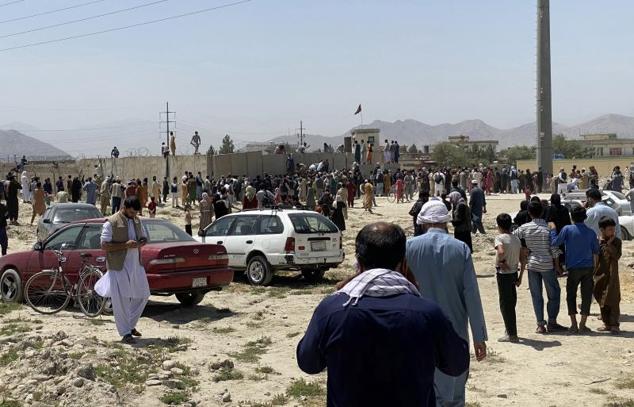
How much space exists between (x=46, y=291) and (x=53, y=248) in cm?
74

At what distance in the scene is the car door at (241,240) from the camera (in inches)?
666

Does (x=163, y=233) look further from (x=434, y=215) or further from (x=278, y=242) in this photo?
(x=434, y=215)

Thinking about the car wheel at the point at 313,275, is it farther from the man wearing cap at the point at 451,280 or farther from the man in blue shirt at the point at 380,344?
the man in blue shirt at the point at 380,344

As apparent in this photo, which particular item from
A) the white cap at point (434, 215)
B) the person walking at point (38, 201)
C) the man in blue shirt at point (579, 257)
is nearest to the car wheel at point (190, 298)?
the man in blue shirt at point (579, 257)

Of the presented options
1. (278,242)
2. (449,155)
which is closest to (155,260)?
(278,242)

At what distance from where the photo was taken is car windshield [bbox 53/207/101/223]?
2217 centimetres

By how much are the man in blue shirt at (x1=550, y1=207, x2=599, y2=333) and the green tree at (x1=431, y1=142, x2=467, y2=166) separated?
3313 inches

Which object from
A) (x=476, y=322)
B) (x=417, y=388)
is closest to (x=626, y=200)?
(x=476, y=322)

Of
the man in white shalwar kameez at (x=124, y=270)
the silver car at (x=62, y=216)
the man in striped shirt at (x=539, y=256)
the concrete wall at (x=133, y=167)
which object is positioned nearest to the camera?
the man in white shalwar kameez at (x=124, y=270)

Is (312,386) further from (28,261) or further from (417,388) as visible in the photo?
(28,261)

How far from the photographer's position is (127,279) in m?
10.6

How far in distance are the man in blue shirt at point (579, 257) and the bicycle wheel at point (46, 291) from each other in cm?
713

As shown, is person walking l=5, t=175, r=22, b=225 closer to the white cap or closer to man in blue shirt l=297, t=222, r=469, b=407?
the white cap

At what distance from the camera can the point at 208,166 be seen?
42.1 metres
